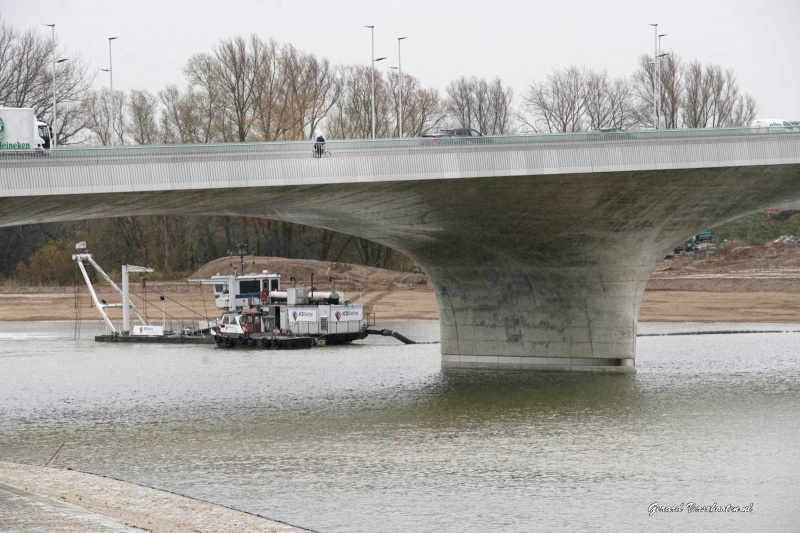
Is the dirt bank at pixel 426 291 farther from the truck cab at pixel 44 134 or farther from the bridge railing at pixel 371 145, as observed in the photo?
the truck cab at pixel 44 134

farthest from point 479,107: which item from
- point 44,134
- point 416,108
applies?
point 44,134

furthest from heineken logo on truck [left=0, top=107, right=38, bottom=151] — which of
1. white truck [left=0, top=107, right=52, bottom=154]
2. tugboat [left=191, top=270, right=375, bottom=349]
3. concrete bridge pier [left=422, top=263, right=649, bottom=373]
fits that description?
tugboat [left=191, top=270, right=375, bottom=349]

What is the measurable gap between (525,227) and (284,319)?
23.3 m

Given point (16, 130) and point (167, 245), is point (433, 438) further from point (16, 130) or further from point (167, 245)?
point (167, 245)

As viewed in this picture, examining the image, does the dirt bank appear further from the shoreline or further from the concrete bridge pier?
the concrete bridge pier

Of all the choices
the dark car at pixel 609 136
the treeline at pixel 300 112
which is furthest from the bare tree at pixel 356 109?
the dark car at pixel 609 136

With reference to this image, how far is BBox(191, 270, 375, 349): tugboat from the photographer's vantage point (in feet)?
204

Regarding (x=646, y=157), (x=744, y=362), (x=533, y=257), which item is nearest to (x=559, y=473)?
(x=646, y=157)

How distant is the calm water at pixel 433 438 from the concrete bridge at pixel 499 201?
2.70 metres

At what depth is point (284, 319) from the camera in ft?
209

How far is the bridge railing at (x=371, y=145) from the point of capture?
34.1 meters

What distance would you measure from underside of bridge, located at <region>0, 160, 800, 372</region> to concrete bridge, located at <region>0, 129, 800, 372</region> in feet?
0.23

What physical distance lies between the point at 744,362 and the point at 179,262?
65677 mm

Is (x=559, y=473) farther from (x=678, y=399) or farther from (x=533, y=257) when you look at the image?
(x=533, y=257)
